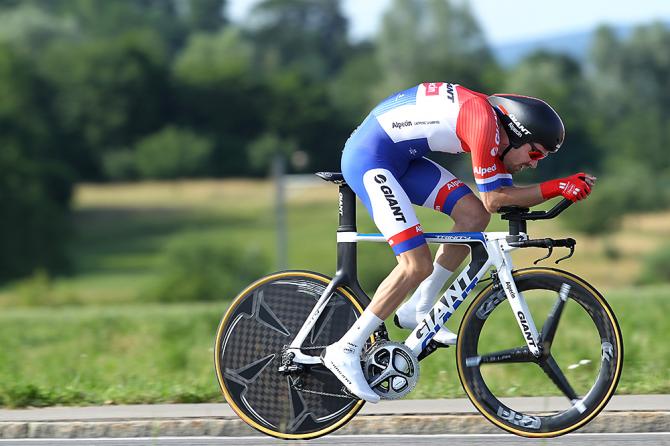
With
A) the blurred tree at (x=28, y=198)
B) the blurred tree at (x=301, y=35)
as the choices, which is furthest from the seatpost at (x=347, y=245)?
the blurred tree at (x=301, y=35)

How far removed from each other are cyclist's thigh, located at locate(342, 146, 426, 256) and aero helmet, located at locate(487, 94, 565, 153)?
0.58 meters

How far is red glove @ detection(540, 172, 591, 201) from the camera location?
5957 mm

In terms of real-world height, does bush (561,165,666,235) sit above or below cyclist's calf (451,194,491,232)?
below

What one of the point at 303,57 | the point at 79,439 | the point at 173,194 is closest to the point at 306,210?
the point at 173,194

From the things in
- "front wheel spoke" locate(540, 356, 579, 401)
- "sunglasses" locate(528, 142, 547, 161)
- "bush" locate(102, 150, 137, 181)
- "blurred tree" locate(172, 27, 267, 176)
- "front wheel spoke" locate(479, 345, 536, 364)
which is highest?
"sunglasses" locate(528, 142, 547, 161)

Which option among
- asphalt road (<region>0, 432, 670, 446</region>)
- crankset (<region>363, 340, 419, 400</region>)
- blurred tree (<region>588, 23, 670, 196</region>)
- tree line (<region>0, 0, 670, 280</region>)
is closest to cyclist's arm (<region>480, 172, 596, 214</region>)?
crankset (<region>363, 340, 419, 400</region>)

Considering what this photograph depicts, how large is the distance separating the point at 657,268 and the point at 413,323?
6298cm

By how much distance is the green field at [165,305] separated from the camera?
27.7 feet

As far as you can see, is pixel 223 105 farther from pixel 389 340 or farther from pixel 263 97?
pixel 389 340

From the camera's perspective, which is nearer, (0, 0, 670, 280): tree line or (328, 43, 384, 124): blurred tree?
(0, 0, 670, 280): tree line

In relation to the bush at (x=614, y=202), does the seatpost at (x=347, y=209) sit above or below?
above

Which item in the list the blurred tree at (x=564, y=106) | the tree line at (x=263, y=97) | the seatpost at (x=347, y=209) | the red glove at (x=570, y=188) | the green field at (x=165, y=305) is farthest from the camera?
the tree line at (x=263, y=97)

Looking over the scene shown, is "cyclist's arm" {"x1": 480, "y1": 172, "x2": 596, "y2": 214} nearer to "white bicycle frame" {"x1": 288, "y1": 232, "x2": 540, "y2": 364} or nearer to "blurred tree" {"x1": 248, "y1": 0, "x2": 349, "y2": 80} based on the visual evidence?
"white bicycle frame" {"x1": 288, "y1": 232, "x2": 540, "y2": 364}

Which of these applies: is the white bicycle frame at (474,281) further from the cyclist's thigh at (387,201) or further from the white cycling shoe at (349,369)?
the white cycling shoe at (349,369)
